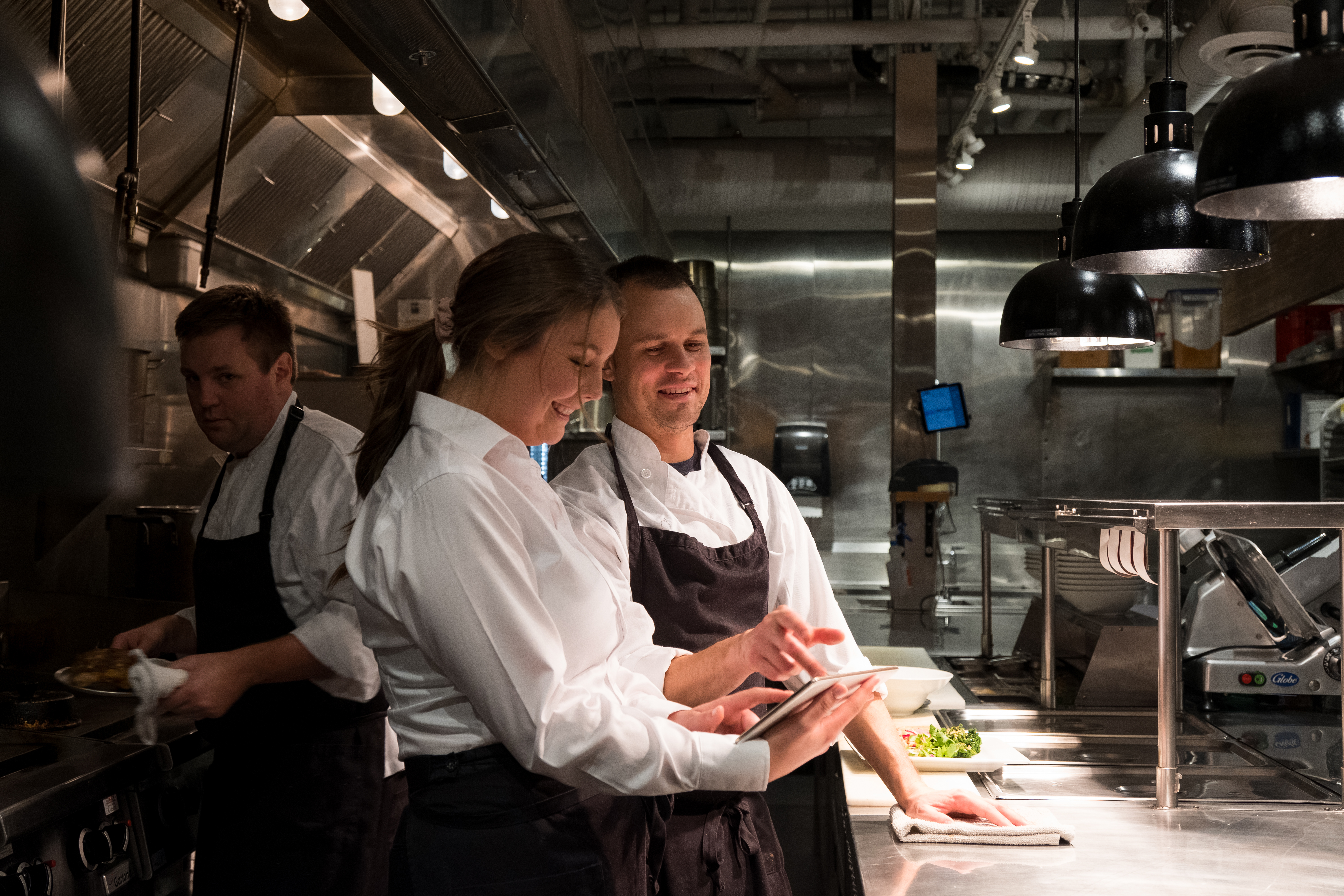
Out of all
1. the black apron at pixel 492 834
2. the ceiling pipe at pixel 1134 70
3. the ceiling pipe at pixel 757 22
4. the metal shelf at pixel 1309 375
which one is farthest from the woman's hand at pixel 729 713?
the metal shelf at pixel 1309 375

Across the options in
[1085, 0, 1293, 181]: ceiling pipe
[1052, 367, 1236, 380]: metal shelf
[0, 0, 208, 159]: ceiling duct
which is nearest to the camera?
[0, 0, 208, 159]: ceiling duct

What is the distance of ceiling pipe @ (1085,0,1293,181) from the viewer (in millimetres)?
3229

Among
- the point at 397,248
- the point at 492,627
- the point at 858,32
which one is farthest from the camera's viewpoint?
the point at 858,32

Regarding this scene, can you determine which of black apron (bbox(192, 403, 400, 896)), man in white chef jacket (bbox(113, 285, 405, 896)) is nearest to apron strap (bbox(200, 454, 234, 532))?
man in white chef jacket (bbox(113, 285, 405, 896))

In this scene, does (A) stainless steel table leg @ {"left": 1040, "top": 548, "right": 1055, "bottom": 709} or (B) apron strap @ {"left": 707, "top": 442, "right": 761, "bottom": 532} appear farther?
(A) stainless steel table leg @ {"left": 1040, "top": 548, "right": 1055, "bottom": 709}

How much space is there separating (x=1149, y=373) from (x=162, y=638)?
5.43 m

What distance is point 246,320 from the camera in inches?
84.1

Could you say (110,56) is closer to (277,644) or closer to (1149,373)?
(277,644)

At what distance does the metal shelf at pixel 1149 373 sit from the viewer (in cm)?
604

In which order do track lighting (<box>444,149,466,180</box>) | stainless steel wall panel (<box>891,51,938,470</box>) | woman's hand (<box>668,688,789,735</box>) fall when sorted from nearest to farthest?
woman's hand (<box>668,688,789,735</box>), track lighting (<box>444,149,466,180</box>), stainless steel wall panel (<box>891,51,938,470</box>)

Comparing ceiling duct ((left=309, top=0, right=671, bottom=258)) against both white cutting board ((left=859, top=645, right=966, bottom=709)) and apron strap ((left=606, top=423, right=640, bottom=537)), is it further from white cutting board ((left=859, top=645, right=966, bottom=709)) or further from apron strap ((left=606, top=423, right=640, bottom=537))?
white cutting board ((left=859, top=645, right=966, bottom=709))

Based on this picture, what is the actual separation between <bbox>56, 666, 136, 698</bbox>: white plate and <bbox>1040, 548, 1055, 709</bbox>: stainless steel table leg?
204cm

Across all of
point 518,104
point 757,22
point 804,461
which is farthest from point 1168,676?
point 804,461

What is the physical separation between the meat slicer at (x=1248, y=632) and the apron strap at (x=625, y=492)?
4.68 feet
